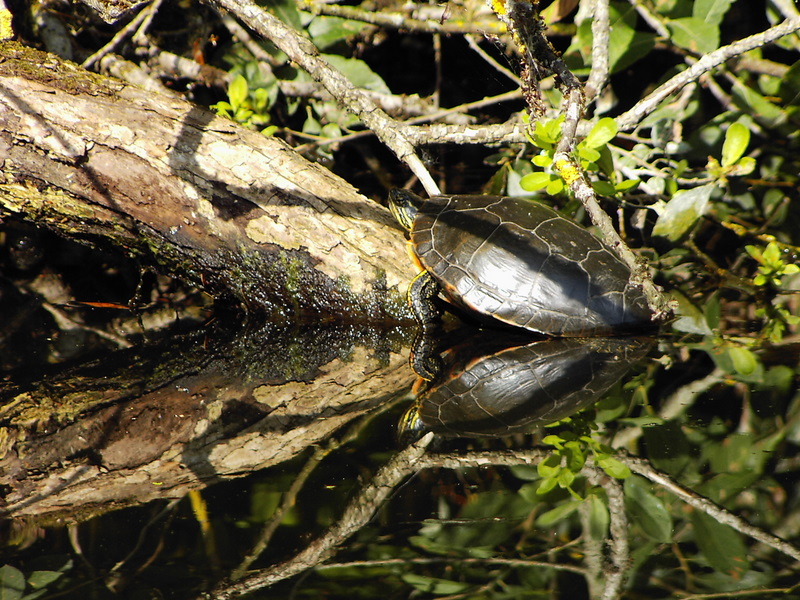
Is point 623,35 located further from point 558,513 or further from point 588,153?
point 558,513

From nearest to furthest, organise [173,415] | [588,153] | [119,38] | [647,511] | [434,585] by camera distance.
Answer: [434,585] < [647,511] < [173,415] < [588,153] < [119,38]

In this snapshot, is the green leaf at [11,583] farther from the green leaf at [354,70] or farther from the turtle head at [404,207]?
the green leaf at [354,70]

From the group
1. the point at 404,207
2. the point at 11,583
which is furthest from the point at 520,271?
the point at 11,583

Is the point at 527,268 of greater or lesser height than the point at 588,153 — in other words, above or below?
below

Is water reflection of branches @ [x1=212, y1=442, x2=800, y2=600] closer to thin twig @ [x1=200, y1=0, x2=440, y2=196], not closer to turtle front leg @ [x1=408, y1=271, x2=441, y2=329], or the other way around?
turtle front leg @ [x1=408, y1=271, x2=441, y2=329]

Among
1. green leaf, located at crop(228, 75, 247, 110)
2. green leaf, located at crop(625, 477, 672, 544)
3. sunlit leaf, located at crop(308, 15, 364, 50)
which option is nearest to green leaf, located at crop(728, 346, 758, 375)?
green leaf, located at crop(625, 477, 672, 544)

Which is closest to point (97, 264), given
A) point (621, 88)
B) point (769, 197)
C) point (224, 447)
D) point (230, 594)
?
point (224, 447)
